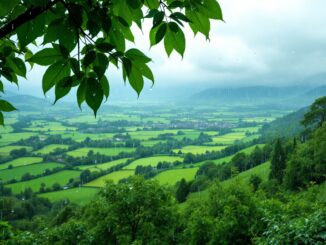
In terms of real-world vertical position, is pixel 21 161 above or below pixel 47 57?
below

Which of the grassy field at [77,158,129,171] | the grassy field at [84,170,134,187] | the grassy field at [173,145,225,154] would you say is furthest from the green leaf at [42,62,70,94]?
the grassy field at [173,145,225,154]

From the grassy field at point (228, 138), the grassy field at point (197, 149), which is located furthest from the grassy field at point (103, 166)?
the grassy field at point (228, 138)

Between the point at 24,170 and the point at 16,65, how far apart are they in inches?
2635

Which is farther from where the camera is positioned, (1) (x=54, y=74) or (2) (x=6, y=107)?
(2) (x=6, y=107)

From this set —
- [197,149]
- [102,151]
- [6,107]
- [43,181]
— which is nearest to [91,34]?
[6,107]

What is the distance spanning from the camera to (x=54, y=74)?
0.87 m

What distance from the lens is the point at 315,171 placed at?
117 ft

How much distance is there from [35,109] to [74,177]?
10795 centimetres

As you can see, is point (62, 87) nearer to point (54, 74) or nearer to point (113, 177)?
point (54, 74)

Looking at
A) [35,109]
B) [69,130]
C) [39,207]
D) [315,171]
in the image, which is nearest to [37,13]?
[315,171]

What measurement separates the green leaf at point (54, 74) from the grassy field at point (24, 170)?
2483 inches

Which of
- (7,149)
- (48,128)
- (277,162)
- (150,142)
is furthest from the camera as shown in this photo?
(48,128)

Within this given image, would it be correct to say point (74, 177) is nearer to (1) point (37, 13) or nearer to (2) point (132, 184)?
(2) point (132, 184)

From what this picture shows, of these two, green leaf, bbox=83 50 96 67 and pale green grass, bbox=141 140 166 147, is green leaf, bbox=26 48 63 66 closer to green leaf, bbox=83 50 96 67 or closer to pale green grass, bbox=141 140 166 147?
green leaf, bbox=83 50 96 67
